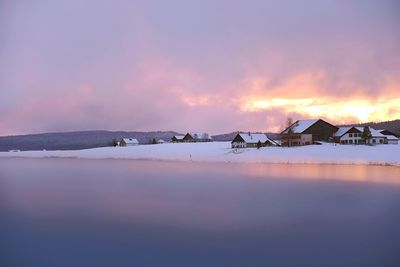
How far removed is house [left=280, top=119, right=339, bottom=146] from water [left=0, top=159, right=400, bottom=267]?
70.0m

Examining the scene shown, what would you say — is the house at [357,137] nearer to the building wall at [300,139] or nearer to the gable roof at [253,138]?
the building wall at [300,139]

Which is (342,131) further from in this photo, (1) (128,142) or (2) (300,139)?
(1) (128,142)

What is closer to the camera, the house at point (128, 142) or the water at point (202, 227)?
the water at point (202, 227)

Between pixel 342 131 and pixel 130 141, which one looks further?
pixel 130 141

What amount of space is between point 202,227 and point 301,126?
8606 centimetres

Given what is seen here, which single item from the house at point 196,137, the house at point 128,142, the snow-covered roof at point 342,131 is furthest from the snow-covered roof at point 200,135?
the snow-covered roof at point 342,131

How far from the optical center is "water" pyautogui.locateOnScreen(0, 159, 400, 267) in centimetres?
1024

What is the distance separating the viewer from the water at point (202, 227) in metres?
10.2

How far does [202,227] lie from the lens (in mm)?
13305

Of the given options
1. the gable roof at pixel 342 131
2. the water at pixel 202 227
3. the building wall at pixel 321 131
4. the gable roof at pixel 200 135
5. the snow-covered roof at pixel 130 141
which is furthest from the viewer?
the snow-covered roof at pixel 130 141

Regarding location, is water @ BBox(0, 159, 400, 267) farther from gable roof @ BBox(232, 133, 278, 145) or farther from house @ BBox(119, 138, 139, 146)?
house @ BBox(119, 138, 139, 146)

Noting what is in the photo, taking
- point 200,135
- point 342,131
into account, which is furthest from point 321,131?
point 200,135

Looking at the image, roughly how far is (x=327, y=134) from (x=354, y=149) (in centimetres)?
2782

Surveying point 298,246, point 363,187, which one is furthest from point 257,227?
point 363,187
